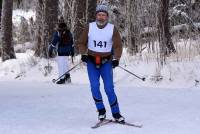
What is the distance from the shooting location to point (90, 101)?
38.7ft

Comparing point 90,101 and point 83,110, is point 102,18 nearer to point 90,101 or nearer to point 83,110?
point 83,110

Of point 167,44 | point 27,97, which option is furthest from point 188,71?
point 27,97

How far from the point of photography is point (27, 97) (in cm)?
1252

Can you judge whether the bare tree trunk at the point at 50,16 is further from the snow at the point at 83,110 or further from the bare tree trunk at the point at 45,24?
the snow at the point at 83,110

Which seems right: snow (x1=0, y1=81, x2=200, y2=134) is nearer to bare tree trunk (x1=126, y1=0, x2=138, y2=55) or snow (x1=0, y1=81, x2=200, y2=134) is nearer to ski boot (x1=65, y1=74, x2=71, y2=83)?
ski boot (x1=65, y1=74, x2=71, y2=83)

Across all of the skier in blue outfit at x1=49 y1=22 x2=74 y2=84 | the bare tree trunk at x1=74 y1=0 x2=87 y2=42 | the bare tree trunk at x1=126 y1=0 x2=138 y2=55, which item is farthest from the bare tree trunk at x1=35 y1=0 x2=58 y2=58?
the skier in blue outfit at x1=49 y1=22 x2=74 y2=84

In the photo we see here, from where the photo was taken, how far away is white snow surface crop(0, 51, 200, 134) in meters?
8.57

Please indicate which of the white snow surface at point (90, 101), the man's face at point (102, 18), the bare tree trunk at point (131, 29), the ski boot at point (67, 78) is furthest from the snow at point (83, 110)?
the bare tree trunk at point (131, 29)

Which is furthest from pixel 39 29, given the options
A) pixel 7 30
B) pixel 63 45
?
pixel 63 45

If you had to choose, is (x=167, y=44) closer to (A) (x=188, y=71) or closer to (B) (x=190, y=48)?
(B) (x=190, y=48)

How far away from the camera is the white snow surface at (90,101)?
857cm

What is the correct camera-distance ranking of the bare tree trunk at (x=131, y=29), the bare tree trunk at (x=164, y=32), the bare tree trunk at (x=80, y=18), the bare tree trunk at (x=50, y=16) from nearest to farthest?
the bare tree trunk at (x=164, y=32)
the bare tree trunk at (x=131, y=29)
the bare tree trunk at (x=80, y=18)
the bare tree trunk at (x=50, y=16)

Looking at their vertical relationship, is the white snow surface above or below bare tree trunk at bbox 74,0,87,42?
below

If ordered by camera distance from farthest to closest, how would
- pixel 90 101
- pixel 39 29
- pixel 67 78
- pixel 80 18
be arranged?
pixel 39 29, pixel 80 18, pixel 67 78, pixel 90 101
